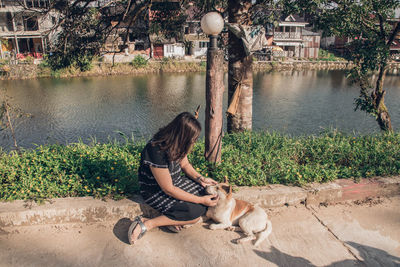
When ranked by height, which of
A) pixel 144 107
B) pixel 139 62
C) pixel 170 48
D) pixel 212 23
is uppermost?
pixel 170 48

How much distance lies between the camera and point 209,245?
→ 2684 millimetres

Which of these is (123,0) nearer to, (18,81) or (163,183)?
(163,183)

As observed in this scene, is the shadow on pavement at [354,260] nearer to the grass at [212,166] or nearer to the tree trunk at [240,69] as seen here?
the grass at [212,166]

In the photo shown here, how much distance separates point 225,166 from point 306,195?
3.21 ft

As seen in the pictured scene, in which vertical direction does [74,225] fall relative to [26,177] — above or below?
below

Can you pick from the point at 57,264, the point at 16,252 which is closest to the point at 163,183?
the point at 57,264

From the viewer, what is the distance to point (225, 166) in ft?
11.8

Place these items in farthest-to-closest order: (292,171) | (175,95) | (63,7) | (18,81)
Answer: (18,81), (175,95), (63,7), (292,171)

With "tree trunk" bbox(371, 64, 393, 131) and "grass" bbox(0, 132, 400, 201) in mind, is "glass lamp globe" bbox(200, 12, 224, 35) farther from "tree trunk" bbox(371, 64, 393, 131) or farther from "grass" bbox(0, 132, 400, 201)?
"tree trunk" bbox(371, 64, 393, 131)

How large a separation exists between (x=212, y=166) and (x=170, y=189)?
1.13 meters

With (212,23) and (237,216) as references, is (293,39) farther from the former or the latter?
(237,216)

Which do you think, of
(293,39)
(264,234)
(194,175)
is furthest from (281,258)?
(293,39)

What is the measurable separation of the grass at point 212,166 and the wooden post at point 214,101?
205mm

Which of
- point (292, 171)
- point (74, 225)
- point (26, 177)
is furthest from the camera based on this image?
point (292, 171)
